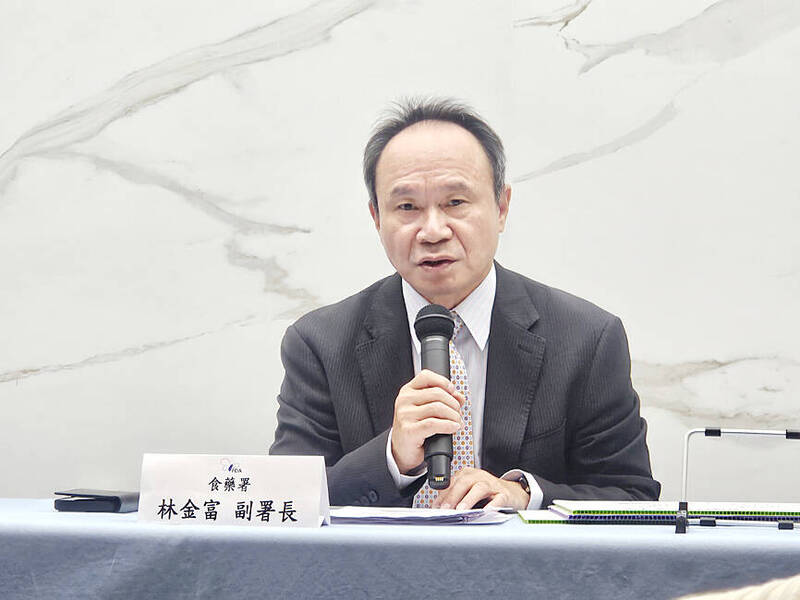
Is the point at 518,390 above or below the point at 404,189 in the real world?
below

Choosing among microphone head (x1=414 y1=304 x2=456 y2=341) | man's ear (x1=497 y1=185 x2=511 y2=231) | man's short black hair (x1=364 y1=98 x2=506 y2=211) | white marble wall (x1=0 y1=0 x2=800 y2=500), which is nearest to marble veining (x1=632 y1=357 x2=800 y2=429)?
white marble wall (x1=0 y1=0 x2=800 y2=500)

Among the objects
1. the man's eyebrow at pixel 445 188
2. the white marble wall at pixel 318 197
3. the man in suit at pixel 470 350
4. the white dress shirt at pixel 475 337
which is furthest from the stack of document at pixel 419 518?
the white marble wall at pixel 318 197

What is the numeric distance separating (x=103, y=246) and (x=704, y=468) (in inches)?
74.6

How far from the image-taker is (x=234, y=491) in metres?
1.14

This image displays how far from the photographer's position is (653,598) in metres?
0.98

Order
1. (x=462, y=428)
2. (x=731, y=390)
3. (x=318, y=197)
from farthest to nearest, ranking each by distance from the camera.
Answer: (x=318, y=197), (x=731, y=390), (x=462, y=428)

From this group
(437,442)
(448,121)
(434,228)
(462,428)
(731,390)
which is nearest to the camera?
(437,442)

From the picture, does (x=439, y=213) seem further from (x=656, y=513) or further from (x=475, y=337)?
(x=656, y=513)

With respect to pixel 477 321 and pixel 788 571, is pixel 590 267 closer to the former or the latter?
pixel 477 321

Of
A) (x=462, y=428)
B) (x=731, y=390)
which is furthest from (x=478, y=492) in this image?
(x=731, y=390)

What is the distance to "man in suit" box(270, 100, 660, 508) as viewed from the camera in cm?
200

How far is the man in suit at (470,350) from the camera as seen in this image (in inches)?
78.6

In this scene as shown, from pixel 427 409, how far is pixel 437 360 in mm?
81

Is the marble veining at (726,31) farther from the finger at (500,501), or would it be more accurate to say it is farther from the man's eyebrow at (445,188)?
the finger at (500,501)
